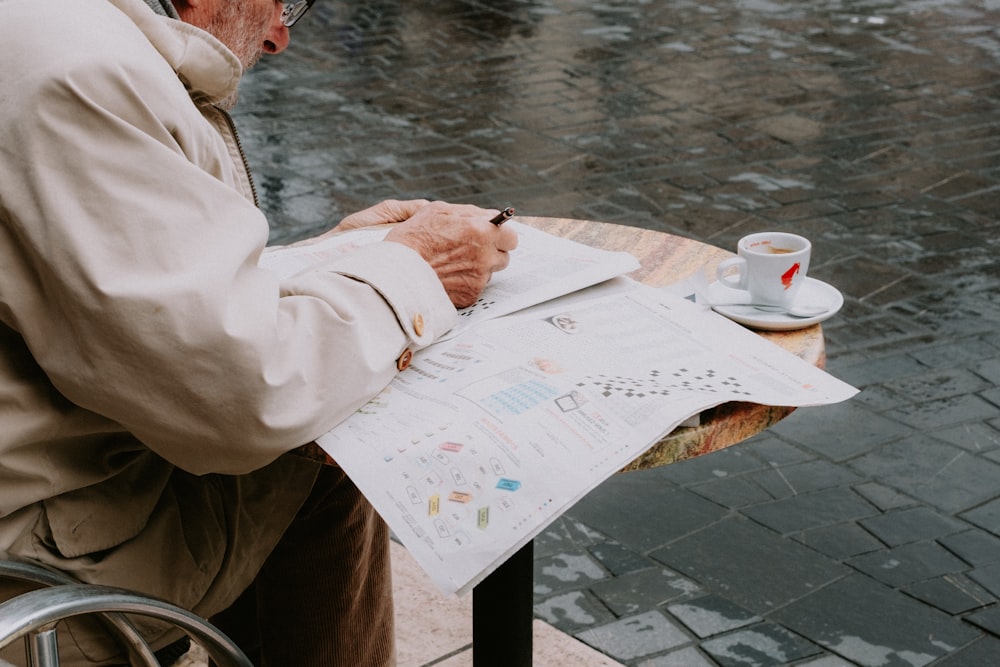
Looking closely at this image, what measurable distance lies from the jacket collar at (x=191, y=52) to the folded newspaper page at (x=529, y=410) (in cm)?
52

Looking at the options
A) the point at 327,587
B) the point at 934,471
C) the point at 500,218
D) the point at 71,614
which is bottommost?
the point at 934,471

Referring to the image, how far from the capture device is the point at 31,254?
1.35 metres

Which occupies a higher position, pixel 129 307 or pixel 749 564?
pixel 129 307

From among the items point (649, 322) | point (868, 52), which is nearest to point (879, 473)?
point (649, 322)

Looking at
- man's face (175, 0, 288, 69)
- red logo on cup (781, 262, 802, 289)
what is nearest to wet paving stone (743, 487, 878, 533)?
red logo on cup (781, 262, 802, 289)

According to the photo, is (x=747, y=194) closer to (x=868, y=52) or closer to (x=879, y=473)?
(x=879, y=473)

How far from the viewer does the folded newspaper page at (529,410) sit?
1330mm

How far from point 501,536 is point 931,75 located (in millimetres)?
6901

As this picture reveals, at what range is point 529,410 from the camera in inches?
56.7

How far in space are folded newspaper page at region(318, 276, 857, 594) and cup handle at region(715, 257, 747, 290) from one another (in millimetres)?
179

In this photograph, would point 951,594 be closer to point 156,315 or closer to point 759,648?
point 759,648

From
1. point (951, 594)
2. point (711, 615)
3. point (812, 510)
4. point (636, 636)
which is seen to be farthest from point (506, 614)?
point (812, 510)

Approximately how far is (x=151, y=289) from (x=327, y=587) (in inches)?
39.2

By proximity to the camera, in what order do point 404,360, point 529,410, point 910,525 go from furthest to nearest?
point 910,525 < point 404,360 < point 529,410
